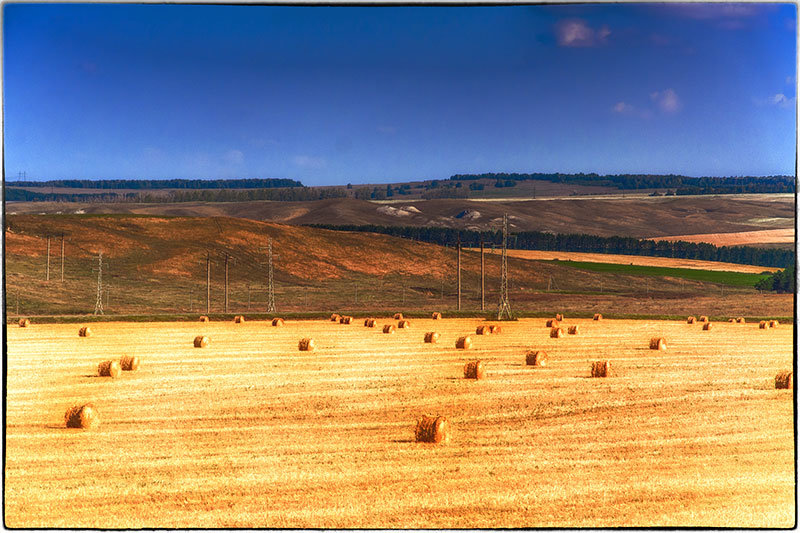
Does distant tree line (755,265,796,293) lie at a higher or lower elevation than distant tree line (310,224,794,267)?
lower

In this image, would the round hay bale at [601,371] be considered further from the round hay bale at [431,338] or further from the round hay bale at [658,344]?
the round hay bale at [431,338]

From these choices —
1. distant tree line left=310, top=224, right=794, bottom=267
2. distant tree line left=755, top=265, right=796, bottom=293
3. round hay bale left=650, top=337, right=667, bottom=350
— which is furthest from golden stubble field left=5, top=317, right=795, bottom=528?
distant tree line left=310, top=224, right=794, bottom=267

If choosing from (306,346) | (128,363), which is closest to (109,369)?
(128,363)

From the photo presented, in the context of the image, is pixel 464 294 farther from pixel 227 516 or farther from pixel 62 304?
pixel 227 516

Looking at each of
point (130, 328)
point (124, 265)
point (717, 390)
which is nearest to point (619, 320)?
point (130, 328)

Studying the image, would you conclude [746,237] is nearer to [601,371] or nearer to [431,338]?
[431,338]

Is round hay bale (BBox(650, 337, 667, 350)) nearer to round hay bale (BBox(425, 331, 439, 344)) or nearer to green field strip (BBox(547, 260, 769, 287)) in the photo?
round hay bale (BBox(425, 331, 439, 344))

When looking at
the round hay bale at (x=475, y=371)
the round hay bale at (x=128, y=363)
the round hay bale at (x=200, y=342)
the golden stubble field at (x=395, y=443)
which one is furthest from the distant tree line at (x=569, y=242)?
the round hay bale at (x=128, y=363)
